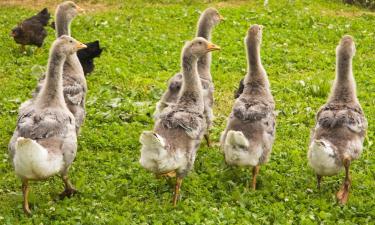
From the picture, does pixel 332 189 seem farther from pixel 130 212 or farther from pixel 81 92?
pixel 81 92

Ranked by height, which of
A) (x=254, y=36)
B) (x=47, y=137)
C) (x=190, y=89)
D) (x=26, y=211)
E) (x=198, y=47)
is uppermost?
(x=254, y=36)

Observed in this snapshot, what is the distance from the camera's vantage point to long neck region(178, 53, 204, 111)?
32.0ft

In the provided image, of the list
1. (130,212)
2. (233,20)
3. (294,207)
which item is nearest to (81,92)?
(130,212)

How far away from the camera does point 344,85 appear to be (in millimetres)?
9961

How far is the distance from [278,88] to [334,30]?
5026mm

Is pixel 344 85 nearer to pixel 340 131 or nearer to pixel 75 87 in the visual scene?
pixel 340 131

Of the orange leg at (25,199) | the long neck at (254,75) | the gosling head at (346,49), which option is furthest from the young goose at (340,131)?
the orange leg at (25,199)

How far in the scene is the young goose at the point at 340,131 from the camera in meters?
8.95

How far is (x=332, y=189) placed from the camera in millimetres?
9852

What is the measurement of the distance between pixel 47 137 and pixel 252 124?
3.01 metres

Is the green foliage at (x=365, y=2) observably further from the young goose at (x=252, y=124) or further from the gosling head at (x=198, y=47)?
the gosling head at (x=198, y=47)

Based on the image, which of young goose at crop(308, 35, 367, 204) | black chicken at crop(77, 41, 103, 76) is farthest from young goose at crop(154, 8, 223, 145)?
black chicken at crop(77, 41, 103, 76)

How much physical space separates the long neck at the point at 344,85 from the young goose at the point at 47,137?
13.2 ft

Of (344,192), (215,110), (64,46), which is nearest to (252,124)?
(344,192)
